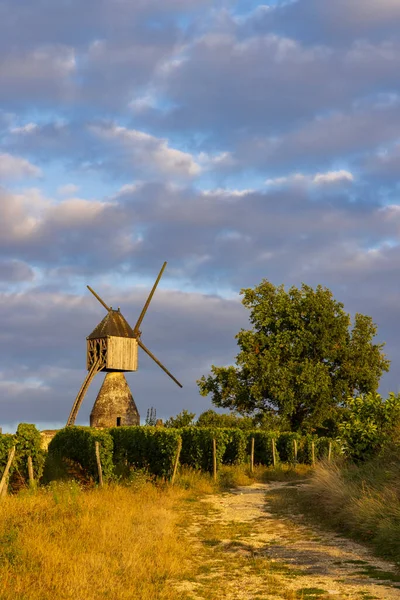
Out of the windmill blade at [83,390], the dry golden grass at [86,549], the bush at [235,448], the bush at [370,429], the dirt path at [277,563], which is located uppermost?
the windmill blade at [83,390]

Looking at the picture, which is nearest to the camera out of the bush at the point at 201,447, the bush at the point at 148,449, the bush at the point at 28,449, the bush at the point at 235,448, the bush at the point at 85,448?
the bush at the point at 28,449

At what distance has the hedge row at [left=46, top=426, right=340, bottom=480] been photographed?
2988 centimetres

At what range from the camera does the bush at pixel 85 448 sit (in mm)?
28766

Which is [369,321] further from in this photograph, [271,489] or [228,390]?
[271,489]

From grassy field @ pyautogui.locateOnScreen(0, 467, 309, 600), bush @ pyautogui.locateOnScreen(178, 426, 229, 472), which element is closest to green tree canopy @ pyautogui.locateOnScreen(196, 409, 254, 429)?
bush @ pyautogui.locateOnScreen(178, 426, 229, 472)

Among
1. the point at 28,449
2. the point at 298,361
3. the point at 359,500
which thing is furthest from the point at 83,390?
the point at 359,500

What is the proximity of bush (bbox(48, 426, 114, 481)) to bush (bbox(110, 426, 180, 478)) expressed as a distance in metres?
2.06

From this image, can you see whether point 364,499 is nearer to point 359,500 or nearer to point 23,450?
point 359,500

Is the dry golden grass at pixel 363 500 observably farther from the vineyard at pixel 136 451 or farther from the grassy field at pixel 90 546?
the vineyard at pixel 136 451

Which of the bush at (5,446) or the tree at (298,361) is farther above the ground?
the tree at (298,361)

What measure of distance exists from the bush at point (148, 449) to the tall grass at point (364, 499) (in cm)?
670

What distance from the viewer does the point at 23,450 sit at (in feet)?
89.9

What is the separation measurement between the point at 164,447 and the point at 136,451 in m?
3.72

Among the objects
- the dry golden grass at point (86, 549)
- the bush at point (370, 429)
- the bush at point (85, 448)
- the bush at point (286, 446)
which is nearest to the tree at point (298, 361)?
the bush at point (286, 446)
